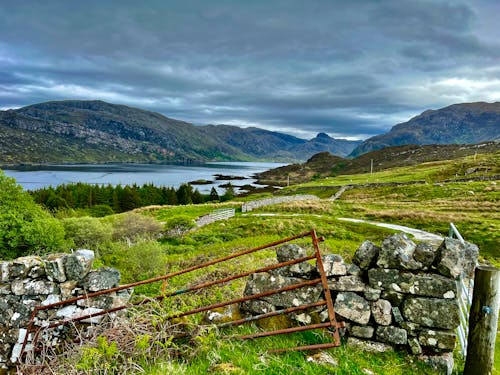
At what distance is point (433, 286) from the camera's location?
6137mm

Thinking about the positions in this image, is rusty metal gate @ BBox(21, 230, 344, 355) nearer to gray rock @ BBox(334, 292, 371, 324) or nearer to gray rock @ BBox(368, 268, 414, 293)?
gray rock @ BBox(334, 292, 371, 324)

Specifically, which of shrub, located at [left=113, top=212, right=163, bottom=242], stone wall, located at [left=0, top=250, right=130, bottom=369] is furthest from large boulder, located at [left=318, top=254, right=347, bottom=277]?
shrub, located at [left=113, top=212, right=163, bottom=242]

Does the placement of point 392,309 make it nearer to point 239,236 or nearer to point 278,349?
→ point 278,349

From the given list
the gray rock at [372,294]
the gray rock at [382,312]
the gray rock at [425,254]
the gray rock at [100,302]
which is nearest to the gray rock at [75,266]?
the gray rock at [100,302]

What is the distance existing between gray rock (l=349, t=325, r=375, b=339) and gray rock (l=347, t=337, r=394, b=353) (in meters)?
0.11

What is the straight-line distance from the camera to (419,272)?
6.35 m

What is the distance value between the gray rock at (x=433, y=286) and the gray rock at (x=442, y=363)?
114cm

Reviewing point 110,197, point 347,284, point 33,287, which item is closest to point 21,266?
point 33,287

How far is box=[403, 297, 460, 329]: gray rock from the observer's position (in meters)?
6.00

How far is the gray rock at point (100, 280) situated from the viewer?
786 centimetres

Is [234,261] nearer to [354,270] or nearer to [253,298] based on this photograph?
[253,298]

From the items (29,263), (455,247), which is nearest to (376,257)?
(455,247)

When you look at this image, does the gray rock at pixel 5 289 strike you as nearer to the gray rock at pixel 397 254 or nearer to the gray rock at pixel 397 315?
the gray rock at pixel 397 254

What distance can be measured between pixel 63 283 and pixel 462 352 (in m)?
9.40
